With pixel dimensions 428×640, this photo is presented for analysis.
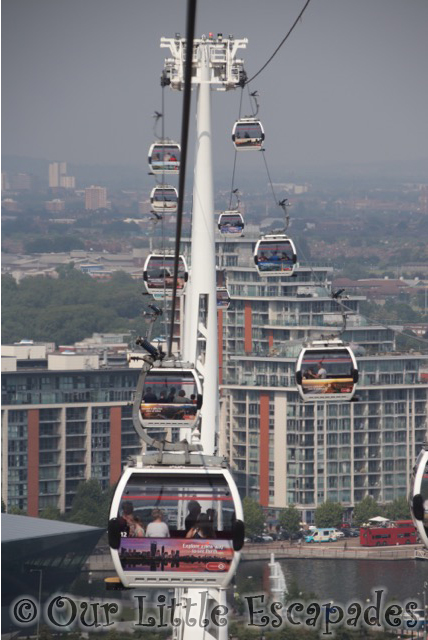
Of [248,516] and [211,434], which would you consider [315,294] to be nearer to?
[248,516]

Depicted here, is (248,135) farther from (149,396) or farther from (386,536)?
(386,536)

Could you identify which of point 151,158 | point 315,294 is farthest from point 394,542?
point 151,158

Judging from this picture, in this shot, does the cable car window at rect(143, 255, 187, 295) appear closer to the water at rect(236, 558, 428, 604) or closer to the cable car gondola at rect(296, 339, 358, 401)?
the cable car gondola at rect(296, 339, 358, 401)

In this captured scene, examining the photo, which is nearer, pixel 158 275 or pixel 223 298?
pixel 158 275

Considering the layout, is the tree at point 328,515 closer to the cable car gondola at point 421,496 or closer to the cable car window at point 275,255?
the cable car window at point 275,255

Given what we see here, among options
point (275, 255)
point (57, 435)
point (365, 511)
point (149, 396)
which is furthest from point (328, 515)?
point (149, 396)

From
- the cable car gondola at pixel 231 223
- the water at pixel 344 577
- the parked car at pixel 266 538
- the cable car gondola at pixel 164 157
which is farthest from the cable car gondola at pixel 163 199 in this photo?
the parked car at pixel 266 538
